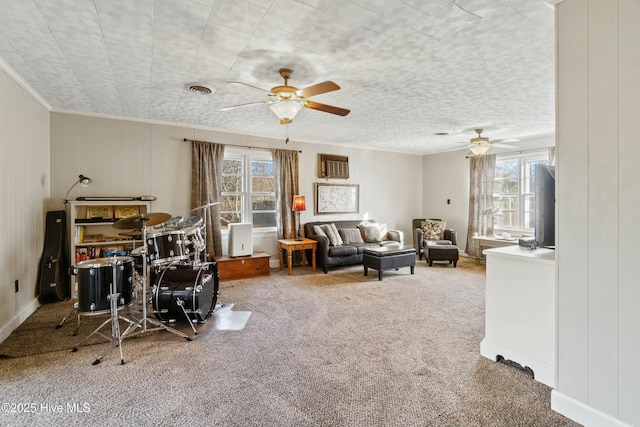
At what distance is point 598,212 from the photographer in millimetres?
1704

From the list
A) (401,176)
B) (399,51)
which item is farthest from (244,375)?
(401,176)

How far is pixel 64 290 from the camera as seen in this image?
400 cm

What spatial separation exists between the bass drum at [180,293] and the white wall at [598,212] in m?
2.98

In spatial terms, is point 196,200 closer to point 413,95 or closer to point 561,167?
point 413,95

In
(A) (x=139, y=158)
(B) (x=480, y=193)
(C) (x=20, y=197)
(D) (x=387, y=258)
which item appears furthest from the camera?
(B) (x=480, y=193)

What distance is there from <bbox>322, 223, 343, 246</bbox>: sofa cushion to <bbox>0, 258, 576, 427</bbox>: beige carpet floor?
2.35 meters

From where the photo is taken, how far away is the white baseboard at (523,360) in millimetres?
2131

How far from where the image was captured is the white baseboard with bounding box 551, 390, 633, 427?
65.5 inches

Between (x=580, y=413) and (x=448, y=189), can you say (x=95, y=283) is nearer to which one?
(x=580, y=413)

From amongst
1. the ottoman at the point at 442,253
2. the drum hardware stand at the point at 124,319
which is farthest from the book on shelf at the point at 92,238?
the ottoman at the point at 442,253

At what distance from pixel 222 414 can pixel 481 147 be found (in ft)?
17.5

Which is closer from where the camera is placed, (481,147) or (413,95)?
(413,95)

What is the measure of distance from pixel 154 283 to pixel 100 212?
2065mm

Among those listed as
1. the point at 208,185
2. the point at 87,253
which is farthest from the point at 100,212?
the point at 208,185
